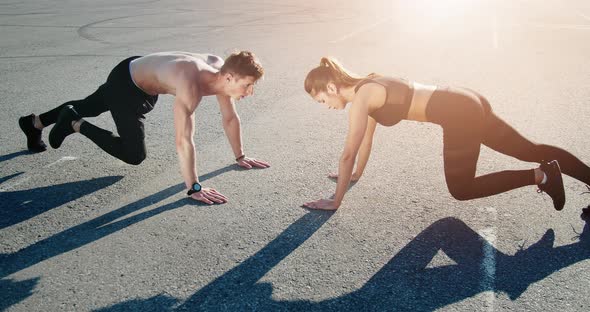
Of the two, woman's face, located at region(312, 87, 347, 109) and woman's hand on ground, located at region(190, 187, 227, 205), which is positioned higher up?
woman's face, located at region(312, 87, 347, 109)

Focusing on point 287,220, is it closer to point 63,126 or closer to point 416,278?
point 416,278

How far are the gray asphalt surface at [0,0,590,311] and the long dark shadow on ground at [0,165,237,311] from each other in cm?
1

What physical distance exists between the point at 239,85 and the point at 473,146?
185 cm

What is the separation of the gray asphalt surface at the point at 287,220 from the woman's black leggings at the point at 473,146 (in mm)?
331

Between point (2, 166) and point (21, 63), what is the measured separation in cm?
537

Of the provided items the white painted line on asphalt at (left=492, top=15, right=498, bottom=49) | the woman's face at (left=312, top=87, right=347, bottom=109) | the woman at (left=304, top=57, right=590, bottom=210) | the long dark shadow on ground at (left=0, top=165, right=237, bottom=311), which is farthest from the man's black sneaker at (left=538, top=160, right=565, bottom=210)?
the white painted line on asphalt at (left=492, top=15, right=498, bottom=49)

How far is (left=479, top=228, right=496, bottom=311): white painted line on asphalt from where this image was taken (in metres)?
2.98

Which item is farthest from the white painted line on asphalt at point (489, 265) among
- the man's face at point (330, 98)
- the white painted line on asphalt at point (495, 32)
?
the white painted line on asphalt at point (495, 32)

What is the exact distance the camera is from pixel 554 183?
3.60 metres

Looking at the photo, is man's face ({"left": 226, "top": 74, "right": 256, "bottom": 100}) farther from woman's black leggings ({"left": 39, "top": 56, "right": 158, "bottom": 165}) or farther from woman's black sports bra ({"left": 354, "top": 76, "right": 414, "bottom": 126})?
woman's black leggings ({"left": 39, "top": 56, "right": 158, "bottom": 165})

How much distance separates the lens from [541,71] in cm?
835

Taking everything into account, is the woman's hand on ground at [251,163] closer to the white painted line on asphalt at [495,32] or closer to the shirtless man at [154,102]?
the shirtless man at [154,102]

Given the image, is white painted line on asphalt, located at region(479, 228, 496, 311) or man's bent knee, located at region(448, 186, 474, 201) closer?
white painted line on asphalt, located at region(479, 228, 496, 311)

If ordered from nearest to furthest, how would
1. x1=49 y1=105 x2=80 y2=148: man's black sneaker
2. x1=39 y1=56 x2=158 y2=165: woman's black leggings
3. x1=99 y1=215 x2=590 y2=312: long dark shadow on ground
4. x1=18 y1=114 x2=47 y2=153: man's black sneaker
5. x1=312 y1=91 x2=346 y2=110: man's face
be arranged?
1. x1=99 y1=215 x2=590 y2=312: long dark shadow on ground
2. x1=312 y1=91 x2=346 y2=110: man's face
3. x1=39 y1=56 x2=158 y2=165: woman's black leggings
4. x1=49 y1=105 x2=80 y2=148: man's black sneaker
5. x1=18 y1=114 x2=47 y2=153: man's black sneaker
